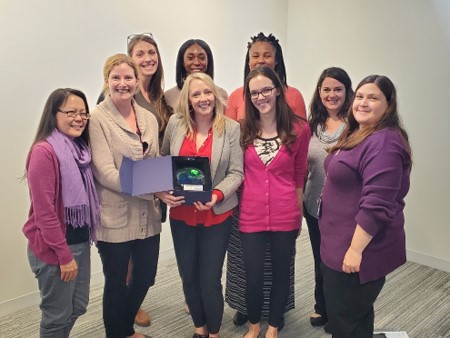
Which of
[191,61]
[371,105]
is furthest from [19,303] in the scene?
[371,105]

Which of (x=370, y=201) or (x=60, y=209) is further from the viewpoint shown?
(x=60, y=209)

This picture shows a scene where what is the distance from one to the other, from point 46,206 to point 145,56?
1.10m

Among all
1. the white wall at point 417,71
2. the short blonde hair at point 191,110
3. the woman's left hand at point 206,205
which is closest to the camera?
the woman's left hand at point 206,205

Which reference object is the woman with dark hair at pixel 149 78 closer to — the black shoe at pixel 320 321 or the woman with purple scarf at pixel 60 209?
the woman with purple scarf at pixel 60 209

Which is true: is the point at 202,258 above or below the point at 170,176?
below

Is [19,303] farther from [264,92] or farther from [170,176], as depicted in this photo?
[264,92]

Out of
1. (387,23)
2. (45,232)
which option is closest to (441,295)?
(387,23)

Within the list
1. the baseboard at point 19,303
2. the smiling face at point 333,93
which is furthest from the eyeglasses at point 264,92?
the baseboard at point 19,303

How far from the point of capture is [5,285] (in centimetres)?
262

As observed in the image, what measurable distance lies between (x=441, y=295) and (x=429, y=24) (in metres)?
2.05

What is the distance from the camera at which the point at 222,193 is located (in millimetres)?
1991

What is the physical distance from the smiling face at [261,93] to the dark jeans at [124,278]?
866mm

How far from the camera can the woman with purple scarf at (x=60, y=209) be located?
162 centimetres

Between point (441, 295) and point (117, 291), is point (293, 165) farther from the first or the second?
point (441, 295)
